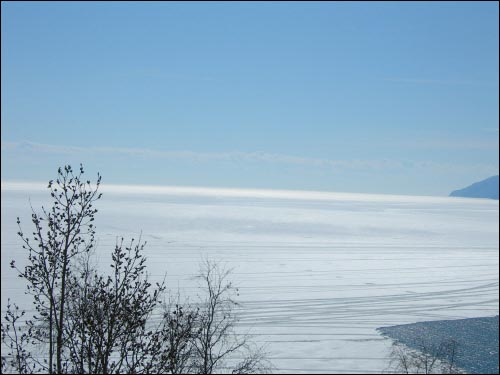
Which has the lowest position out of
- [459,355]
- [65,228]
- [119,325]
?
[459,355]

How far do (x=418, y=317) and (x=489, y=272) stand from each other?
13.0m

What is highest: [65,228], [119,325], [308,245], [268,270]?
[308,245]

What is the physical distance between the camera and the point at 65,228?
4.83 m

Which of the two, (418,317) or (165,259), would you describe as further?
(165,259)

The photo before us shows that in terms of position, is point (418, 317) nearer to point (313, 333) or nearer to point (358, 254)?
point (313, 333)

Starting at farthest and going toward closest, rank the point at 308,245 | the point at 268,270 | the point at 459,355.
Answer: the point at 308,245 < the point at 268,270 < the point at 459,355

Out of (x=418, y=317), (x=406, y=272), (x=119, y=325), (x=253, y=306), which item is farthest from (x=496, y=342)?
(x=119, y=325)

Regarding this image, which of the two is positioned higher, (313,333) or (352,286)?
(352,286)

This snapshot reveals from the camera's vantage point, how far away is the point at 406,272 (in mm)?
30391

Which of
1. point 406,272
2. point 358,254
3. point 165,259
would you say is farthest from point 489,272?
point 165,259

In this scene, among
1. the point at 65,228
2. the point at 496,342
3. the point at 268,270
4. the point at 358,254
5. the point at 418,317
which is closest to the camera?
the point at 65,228

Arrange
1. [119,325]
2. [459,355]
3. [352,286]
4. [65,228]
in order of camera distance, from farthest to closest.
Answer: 1. [352,286]
2. [459,355]
3. [65,228]
4. [119,325]

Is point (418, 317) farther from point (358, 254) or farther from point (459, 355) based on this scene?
point (358, 254)

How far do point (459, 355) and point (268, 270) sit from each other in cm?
1501
